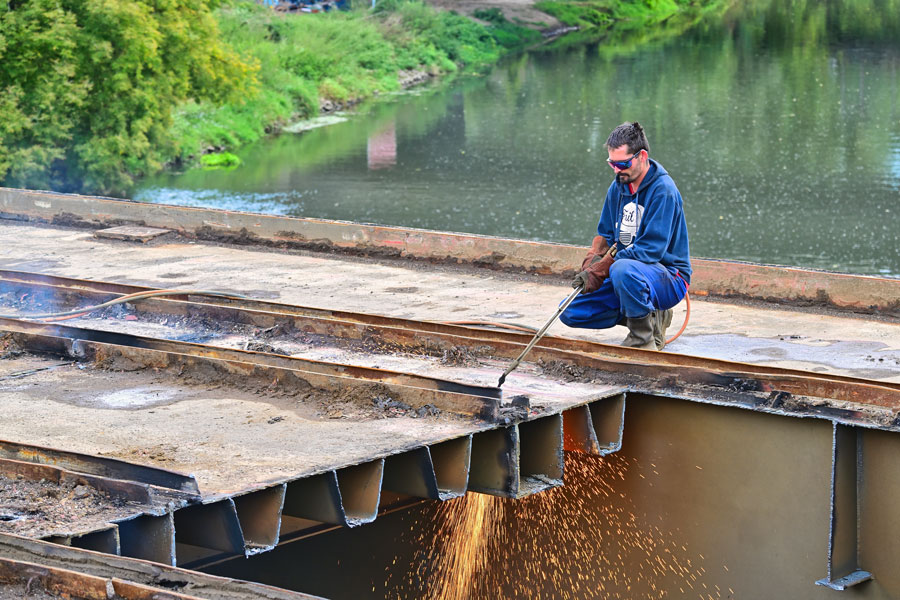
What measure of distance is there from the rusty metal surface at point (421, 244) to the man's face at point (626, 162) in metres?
2.49

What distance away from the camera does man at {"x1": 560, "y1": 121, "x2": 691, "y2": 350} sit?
625cm

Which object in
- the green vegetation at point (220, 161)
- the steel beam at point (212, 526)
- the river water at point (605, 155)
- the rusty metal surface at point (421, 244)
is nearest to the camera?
the steel beam at point (212, 526)

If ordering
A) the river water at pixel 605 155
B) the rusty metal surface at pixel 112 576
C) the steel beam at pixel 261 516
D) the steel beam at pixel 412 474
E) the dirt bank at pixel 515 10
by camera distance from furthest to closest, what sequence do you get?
the dirt bank at pixel 515 10 → the river water at pixel 605 155 → the steel beam at pixel 412 474 → the steel beam at pixel 261 516 → the rusty metal surface at pixel 112 576

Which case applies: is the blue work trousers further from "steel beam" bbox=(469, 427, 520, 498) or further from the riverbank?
the riverbank

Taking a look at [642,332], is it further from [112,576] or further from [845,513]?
[112,576]

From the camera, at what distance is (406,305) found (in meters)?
8.66

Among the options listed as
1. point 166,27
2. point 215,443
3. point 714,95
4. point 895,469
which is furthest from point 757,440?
point 714,95

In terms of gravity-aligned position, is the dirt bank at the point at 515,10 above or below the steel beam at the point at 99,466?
above

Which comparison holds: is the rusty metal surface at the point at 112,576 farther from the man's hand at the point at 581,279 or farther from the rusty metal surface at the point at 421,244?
the rusty metal surface at the point at 421,244

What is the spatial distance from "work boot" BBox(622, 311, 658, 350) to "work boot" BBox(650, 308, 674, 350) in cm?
1

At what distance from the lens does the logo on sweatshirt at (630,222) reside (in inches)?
→ 253

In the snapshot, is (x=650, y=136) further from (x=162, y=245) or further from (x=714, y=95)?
(x=162, y=245)

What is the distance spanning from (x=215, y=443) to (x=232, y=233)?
6301 millimetres

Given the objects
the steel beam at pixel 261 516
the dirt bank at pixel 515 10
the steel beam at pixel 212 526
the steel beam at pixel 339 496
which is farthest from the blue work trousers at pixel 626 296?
the dirt bank at pixel 515 10
